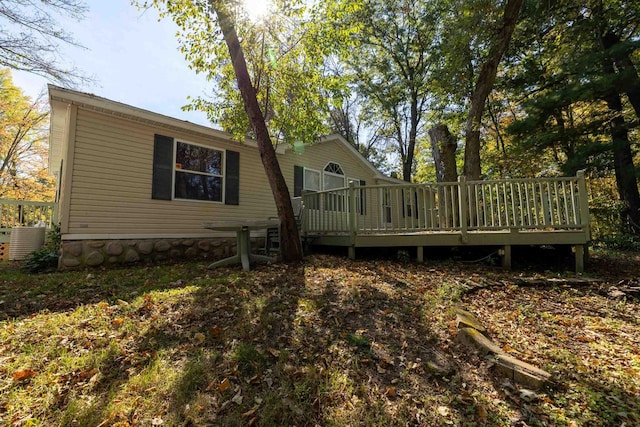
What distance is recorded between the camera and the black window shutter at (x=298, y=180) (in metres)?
8.98

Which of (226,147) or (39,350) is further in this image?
(226,147)

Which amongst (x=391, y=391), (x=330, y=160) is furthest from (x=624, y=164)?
(x=391, y=391)

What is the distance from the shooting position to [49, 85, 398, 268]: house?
17.9ft

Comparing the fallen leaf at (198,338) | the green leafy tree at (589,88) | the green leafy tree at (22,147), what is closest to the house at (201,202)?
the fallen leaf at (198,338)

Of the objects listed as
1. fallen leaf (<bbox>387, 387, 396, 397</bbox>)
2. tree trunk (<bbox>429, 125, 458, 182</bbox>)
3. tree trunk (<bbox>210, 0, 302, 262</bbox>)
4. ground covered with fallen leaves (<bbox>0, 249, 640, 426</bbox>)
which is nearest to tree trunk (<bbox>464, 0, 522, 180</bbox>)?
tree trunk (<bbox>429, 125, 458, 182</bbox>)

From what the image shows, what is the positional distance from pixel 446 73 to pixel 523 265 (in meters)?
6.12

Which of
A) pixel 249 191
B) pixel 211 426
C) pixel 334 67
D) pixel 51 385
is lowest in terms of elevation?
pixel 211 426

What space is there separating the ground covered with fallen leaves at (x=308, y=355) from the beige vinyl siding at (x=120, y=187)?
198cm

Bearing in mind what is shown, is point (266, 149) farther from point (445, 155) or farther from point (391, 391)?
point (445, 155)

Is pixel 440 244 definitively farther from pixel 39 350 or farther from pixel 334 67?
pixel 334 67

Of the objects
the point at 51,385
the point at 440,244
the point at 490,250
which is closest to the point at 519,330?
the point at 440,244

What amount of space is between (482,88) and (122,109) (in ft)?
26.6

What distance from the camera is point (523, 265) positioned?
548 centimetres

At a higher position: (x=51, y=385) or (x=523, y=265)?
(x=523, y=265)
